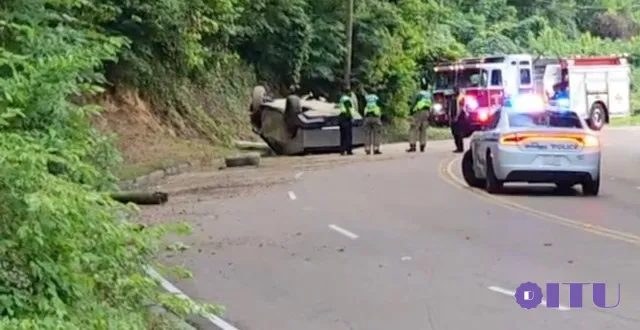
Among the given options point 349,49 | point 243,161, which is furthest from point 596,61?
point 243,161

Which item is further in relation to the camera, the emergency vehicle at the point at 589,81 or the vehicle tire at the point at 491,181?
the emergency vehicle at the point at 589,81

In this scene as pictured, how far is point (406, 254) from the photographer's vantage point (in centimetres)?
1402

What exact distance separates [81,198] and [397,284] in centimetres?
535

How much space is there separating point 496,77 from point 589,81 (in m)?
6.28

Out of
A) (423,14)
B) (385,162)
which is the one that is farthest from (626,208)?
(423,14)

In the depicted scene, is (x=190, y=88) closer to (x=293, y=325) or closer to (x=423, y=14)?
(x=423, y=14)

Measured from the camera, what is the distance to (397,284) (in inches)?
468

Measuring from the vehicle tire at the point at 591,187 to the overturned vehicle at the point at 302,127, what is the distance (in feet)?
51.7

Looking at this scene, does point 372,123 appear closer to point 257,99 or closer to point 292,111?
point 292,111

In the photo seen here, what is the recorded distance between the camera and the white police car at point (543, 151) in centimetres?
2088

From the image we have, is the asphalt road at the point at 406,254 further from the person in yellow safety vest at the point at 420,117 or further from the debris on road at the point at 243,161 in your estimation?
the person in yellow safety vest at the point at 420,117

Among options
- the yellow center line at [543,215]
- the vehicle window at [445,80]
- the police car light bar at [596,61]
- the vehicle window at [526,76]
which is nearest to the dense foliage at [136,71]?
the vehicle window at [445,80]

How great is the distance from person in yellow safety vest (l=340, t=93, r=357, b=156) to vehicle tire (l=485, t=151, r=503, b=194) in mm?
14520

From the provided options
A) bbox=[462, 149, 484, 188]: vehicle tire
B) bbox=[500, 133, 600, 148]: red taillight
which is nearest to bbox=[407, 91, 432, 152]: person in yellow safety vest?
bbox=[462, 149, 484, 188]: vehicle tire
